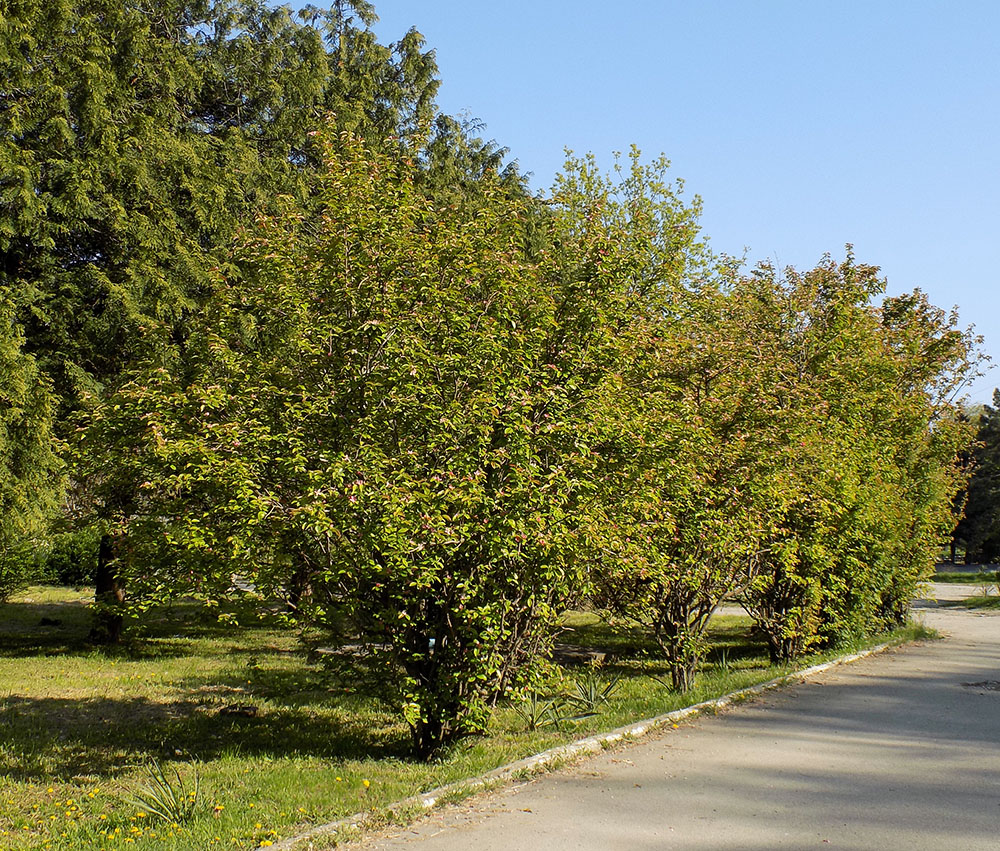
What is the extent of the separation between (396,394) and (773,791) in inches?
151

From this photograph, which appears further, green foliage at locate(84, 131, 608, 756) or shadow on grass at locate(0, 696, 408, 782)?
shadow on grass at locate(0, 696, 408, 782)

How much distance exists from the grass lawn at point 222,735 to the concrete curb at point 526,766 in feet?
0.43

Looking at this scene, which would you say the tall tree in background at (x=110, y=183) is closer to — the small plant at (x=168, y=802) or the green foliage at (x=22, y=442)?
the green foliage at (x=22, y=442)

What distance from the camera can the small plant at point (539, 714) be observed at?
767cm

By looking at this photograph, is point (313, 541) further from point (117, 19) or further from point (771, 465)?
point (117, 19)

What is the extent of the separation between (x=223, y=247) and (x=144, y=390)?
7705 mm

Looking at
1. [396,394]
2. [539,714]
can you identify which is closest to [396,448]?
[396,394]

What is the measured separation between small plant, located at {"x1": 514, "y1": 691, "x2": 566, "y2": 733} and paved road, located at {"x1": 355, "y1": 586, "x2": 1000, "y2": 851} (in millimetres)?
1002

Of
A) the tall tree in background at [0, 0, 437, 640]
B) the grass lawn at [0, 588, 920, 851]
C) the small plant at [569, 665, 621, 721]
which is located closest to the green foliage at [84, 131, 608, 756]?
the grass lawn at [0, 588, 920, 851]

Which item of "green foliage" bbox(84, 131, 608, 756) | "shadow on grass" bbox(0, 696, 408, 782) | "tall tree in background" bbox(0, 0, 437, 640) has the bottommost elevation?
"shadow on grass" bbox(0, 696, 408, 782)

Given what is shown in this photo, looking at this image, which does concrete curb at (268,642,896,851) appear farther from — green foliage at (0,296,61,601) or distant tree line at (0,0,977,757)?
green foliage at (0,296,61,601)

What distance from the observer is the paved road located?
475cm

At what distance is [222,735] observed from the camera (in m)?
7.89

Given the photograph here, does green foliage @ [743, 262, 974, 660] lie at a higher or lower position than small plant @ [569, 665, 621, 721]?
higher
